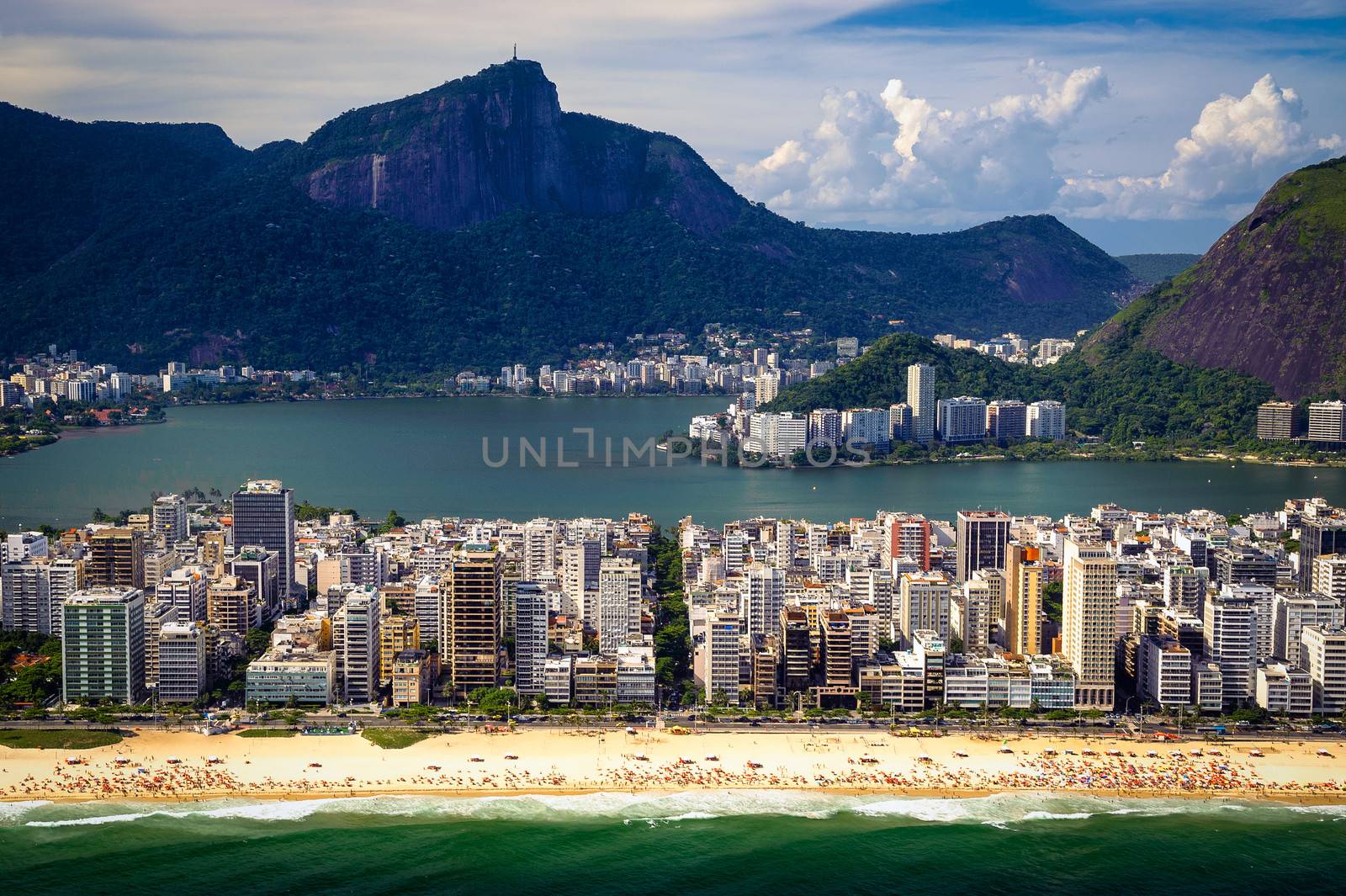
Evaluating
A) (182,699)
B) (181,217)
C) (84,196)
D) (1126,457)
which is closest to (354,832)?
(182,699)

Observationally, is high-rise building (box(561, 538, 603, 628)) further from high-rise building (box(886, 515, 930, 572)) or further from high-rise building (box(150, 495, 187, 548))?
high-rise building (box(150, 495, 187, 548))

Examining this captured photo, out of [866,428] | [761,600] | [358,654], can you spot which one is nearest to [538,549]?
[761,600]

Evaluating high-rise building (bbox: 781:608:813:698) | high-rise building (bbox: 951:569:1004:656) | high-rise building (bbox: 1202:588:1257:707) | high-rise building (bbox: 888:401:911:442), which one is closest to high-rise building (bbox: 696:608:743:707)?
high-rise building (bbox: 781:608:813:698)

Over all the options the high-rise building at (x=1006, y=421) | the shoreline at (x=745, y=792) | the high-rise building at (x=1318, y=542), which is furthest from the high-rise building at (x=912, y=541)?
the high-rise building at (x=1006, y=421)

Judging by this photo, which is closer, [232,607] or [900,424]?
[232,607]

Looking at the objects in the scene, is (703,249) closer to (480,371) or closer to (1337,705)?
(480,371)

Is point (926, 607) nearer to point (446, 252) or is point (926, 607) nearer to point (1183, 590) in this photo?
point (1183, 590)
